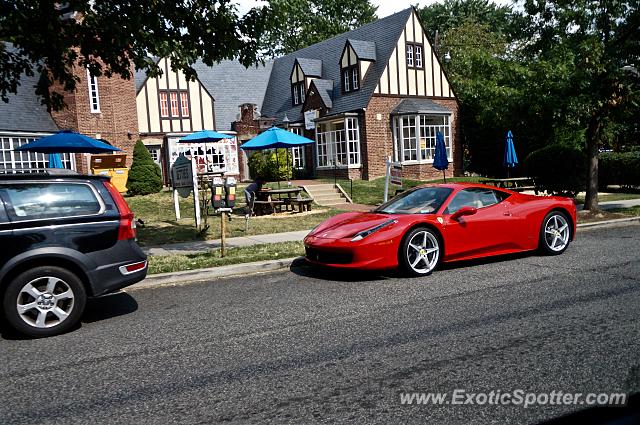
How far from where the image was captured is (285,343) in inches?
186

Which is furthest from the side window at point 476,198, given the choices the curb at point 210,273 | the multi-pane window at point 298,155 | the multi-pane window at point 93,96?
the multi-pane window at point 298,155

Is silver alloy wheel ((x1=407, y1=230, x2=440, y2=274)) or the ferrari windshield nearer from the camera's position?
silver alloy wheel ((x1=407, y1=230, x2=440, y2=274))

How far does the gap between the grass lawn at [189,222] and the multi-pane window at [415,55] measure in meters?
12.4

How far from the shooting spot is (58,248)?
17.7 ft

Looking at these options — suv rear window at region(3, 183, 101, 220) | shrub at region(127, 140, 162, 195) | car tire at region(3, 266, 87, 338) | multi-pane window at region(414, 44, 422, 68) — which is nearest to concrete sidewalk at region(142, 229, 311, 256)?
suv rear window at region(3, 183, 101, 220)

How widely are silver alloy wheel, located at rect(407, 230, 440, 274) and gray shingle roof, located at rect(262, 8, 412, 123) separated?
729 inches

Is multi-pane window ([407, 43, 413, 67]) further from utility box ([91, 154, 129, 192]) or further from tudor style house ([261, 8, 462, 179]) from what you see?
utility box ([91, 154, 129, 192])

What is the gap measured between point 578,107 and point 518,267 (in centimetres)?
706

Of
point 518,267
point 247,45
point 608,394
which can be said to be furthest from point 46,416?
point 247,45

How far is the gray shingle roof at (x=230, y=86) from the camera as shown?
32.1m

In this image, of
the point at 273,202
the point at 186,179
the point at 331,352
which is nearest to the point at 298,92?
the point at 273,202

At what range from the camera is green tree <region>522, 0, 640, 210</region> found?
12977 mm

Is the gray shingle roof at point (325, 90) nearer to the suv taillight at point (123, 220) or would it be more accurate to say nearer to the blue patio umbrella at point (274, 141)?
the blue patio umbrella at point (274, 141)

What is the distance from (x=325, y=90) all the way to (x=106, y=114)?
1136 centimetres
